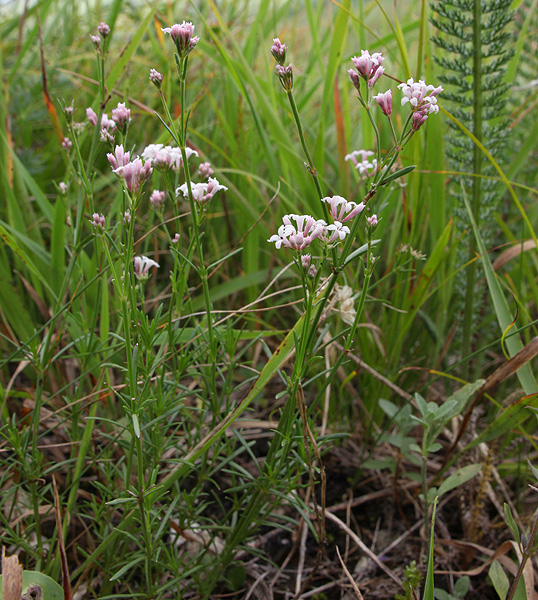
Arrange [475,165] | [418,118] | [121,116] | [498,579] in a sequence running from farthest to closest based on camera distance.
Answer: [475,165] < [498,579] < [121,116] < [418,118]

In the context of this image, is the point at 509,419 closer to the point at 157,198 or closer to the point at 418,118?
the point at 418,118

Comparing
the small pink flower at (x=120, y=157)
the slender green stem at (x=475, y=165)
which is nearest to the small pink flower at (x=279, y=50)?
the small pink flower at (x=120, y=157)

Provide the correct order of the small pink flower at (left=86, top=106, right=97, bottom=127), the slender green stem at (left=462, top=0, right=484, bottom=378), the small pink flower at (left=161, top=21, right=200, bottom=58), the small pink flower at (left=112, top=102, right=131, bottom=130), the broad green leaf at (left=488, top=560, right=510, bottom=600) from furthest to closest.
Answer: the slender green stem at (left=462, top=0, right=484, bottom=378) → the small pink flower at (left=86, top=106, right=97, bottom=127) → the broad green leaf at (left=488, top=560, right=510, bottom=600) → the small pink flower at (left=112, top=102, right=131, bottom=130) → the small pink flower at (left=161, top=21, right=200, bottom=58)

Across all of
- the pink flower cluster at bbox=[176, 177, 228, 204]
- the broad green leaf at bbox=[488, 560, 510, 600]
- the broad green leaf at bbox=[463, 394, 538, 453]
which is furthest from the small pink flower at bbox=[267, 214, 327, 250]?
the broad green leaf at bbox=[488, 560, 510, 600]

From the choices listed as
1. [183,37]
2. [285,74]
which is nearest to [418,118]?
[285,74]

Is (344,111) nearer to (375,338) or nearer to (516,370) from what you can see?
(375,338)

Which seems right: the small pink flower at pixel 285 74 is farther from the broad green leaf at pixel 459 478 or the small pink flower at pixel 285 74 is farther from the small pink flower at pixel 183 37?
the broad green leaf at pixel 459 478

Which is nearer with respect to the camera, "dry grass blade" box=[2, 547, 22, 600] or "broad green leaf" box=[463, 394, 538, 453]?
"dry grass blade" box=[2, 547, 22, 600]

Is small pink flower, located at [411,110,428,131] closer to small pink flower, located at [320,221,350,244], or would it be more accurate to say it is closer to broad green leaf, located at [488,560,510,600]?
small pink flower, located at [320,221,350,244]

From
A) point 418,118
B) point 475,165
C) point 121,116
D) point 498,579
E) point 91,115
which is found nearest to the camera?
point 418,118
